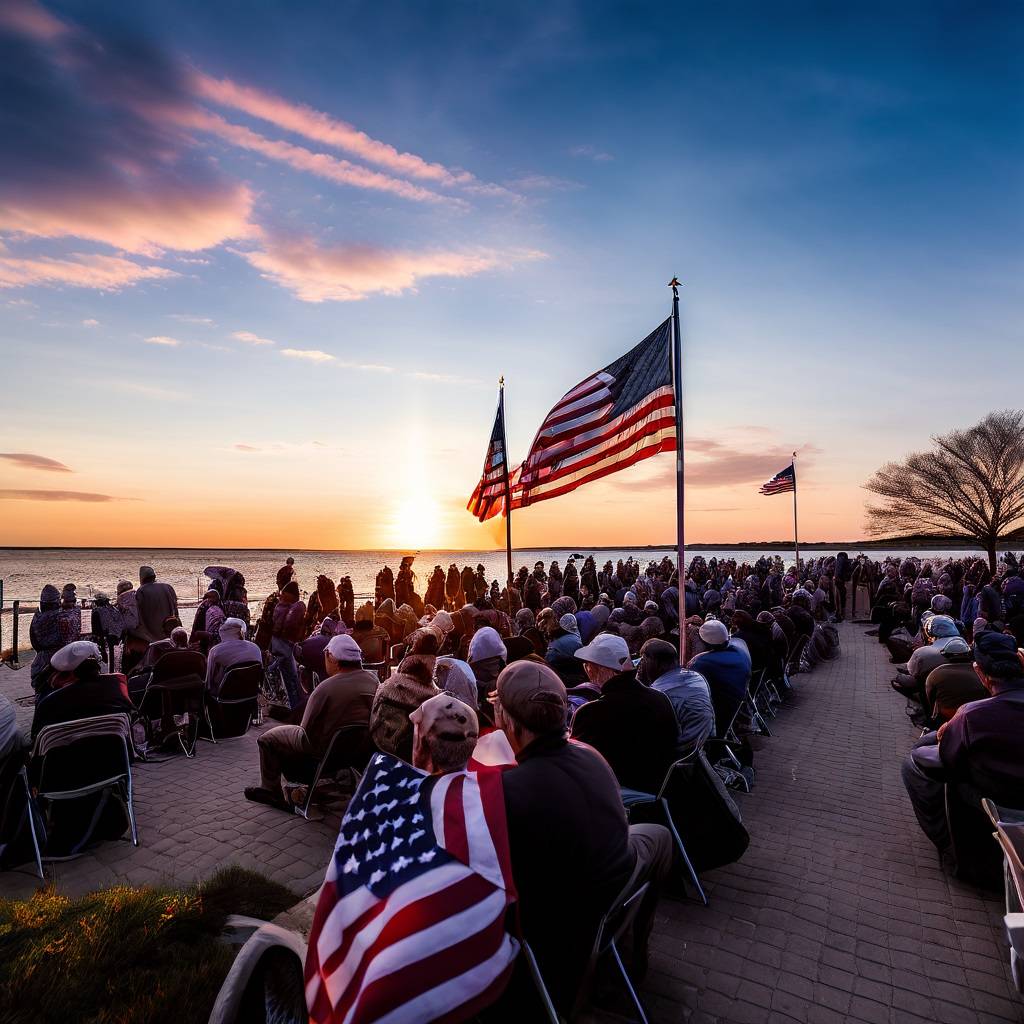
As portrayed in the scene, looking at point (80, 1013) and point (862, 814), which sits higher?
point (80, 1013)

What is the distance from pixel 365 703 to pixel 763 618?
311 inches

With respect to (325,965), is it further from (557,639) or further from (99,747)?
(557,639)

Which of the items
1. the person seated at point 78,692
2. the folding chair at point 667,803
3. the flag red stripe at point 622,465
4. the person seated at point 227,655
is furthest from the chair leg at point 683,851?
the person seated at point 227,655

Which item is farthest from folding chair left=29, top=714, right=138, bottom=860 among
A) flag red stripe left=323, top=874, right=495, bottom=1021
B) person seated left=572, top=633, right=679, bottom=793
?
flag red stripe left=323, top=874, right=495, bottom=1021

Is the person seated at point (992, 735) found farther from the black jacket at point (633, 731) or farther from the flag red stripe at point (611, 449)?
the flag red stripe at point (611, 449)

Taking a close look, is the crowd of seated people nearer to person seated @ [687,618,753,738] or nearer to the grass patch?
person seated @ [687,618,753,738]

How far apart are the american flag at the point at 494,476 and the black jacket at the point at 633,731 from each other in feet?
23.5

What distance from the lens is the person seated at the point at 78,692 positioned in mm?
4789

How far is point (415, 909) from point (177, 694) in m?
6.63

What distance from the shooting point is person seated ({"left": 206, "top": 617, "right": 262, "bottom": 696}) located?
308 inches

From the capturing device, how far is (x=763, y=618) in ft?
35.5

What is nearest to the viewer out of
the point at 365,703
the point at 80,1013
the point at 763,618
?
the point at 80,1013

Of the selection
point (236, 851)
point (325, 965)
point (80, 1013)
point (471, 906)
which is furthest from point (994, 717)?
point (236, 851)

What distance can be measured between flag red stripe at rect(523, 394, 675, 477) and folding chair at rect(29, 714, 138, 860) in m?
5.45
